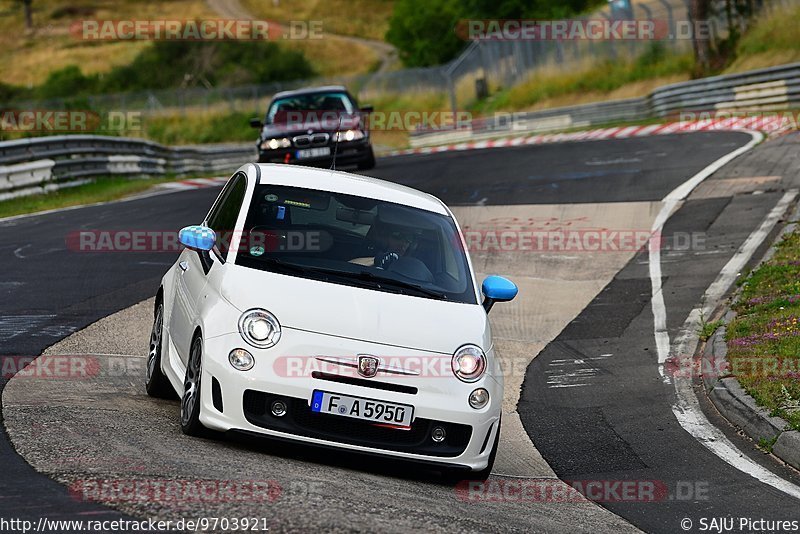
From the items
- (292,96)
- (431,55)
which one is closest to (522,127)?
(292,96)

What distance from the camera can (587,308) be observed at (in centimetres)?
1378

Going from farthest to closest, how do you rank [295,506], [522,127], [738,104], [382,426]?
[522,127] < [738,104] < [382,426] < [295,506]

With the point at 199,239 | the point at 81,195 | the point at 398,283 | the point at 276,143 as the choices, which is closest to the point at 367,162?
the point at 276,143

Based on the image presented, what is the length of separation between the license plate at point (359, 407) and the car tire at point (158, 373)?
6.47 feet

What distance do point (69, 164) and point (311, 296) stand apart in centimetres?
2024

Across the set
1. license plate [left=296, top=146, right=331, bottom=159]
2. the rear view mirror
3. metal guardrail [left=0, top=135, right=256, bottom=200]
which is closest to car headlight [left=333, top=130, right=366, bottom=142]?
license plate [left=296, top=146, right=331, bottom=159]

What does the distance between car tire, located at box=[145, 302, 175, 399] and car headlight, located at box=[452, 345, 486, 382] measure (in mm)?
2290

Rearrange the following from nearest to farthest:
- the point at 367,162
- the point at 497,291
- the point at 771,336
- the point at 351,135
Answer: the point at 497,291 → the point at 771,336 → the point at 351,135 → the point at 367,162

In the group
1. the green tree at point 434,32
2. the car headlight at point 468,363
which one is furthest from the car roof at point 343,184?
the green tree at point 434,32

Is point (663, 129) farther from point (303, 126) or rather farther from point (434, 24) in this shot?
point (434, 24)

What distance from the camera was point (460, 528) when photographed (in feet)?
19.2

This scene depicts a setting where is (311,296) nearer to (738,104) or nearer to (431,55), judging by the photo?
(738,104)

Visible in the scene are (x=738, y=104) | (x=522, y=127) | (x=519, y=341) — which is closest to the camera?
(x=519, y=341)

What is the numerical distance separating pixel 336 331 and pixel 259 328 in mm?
422
